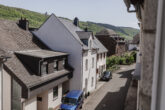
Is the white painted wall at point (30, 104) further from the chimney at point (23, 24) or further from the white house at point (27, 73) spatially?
the chimney at point (23, 24)

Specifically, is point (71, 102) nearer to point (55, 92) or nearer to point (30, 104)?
point (55, 92)

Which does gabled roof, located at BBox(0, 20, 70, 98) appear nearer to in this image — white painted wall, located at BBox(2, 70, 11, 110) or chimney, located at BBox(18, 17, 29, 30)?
white painted wall, located at BBox(2, 70, 11, 110)

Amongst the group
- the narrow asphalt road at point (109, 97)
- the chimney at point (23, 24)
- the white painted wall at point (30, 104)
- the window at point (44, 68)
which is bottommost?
the narrow asphalt road at point (109, 97)

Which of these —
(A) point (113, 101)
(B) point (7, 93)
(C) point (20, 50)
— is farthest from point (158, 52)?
(A) point (113, 101)

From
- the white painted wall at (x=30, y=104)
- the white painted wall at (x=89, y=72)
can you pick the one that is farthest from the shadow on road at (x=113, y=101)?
the white painted wall at (x=30, y=104)

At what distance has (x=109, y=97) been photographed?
2136 cm

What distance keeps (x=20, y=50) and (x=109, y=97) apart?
12.0 m

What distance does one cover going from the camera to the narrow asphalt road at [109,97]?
59.9ft

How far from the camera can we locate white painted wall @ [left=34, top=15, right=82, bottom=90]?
65.7 feet

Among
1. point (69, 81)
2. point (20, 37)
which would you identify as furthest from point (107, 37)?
point (20, 37)

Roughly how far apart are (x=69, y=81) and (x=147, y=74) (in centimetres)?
1945

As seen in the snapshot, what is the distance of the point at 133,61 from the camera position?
157 feet

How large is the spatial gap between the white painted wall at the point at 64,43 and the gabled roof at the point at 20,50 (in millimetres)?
1196

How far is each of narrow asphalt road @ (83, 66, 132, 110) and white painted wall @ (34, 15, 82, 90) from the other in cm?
253
